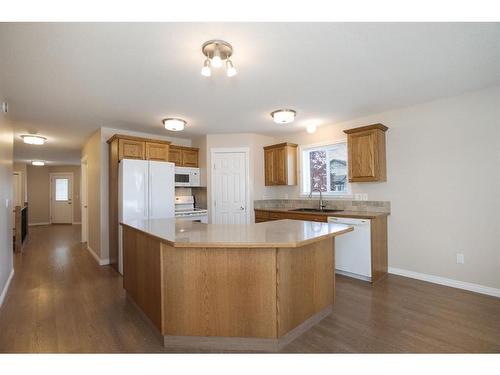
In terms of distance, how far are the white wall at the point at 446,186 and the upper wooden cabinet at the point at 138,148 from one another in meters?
3.37

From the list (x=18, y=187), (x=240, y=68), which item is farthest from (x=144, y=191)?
(x=18, y=187)

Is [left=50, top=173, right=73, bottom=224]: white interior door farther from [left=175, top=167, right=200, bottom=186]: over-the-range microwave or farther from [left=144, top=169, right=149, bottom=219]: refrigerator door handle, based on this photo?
[left=144, top=169, right=149, bottom=219]: refrigerator door handle

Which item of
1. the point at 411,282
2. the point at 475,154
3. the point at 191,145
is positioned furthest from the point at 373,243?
the point at 191,145

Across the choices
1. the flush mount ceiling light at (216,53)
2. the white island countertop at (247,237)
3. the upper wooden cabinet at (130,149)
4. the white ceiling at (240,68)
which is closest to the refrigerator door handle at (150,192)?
the upper wooden cabinet at (130,149)

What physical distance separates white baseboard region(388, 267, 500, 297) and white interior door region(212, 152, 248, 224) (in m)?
2.69

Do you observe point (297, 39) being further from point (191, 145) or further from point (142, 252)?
point (191, 145)

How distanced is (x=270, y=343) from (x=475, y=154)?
308 centimetres

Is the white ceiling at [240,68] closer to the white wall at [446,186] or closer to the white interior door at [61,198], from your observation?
the white wall at [446,186]

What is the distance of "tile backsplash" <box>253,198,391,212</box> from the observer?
3.81 metres

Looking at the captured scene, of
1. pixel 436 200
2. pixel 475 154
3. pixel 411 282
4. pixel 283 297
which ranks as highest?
pixel 475 154

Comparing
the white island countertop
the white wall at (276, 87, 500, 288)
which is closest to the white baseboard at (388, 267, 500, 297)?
the white wall at (276, 87, 500, 288)

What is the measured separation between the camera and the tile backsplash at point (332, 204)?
381cm

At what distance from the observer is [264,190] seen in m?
5.20

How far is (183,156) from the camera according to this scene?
5.09 m
